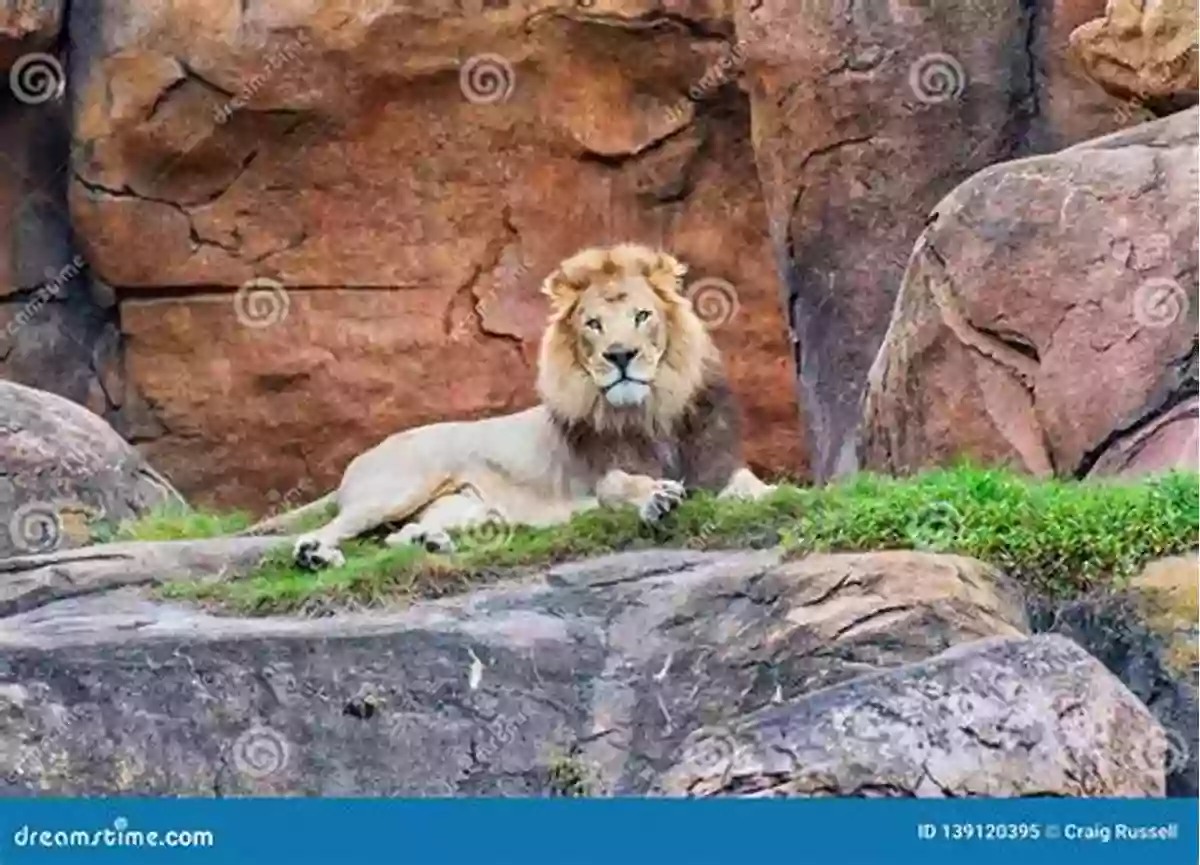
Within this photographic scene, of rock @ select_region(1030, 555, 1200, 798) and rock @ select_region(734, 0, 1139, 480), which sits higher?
rock @ select_region(734, 0, 1139, 480)

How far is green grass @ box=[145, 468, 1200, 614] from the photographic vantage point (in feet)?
16.3

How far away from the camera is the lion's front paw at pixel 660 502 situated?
538 centimetres

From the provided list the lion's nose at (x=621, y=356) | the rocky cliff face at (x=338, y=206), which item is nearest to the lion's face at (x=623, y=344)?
the lion's nose at (x=621, y=356)

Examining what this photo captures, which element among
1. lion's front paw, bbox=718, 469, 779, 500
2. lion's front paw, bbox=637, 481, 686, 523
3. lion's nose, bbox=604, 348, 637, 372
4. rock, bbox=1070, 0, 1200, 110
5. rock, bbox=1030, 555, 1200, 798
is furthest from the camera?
rock, bbox=1070, 0, 1200, 110

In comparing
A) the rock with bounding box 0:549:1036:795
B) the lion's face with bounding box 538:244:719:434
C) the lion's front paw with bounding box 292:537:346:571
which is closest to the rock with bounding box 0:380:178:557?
the lion's front paw with bounding box 292:537:346:571

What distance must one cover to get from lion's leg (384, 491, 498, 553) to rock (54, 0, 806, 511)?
3097mm

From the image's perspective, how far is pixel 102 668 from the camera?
4848 millimetres

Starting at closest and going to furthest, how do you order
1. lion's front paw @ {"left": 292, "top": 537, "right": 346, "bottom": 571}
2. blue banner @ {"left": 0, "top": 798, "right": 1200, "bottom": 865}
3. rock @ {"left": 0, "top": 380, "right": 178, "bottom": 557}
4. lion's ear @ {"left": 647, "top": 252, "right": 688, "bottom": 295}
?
1. blue banner @ {"left": 0, "top": 798, "right": 1200, "bottom": 865}
2. lion's front paw @ {"left": 292, "top": 537, "right": 346, "bottom": 571}
3. lion's ear @ {"left": 647, "top": 252, "right": 688, "bottom": 295}
4. rock @ {"left": 0, "top": 380, "right": 178, "bottom": 557}

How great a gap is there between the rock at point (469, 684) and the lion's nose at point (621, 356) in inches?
37.1

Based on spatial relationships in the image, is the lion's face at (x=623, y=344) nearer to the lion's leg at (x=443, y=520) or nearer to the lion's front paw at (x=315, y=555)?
the lion's leg at (x=443, y=520)

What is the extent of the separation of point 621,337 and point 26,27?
13.8 ft

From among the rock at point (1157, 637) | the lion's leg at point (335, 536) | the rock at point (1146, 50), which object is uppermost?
the rock at point (1146, 50)

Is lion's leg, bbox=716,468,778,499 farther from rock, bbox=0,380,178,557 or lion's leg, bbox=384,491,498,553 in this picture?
rock, bbox=0,380,178,557

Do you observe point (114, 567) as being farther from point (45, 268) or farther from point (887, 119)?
point (45, 268)
